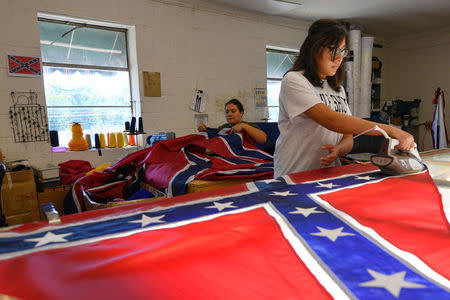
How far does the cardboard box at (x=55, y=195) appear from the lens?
9.56 ft

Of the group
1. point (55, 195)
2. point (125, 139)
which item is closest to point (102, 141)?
point (125, 139)

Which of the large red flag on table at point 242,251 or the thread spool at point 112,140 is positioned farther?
the thread spool at point 112,140

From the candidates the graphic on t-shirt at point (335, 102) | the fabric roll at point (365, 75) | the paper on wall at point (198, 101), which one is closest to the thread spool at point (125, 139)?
the paper on wall at point (198, 101)

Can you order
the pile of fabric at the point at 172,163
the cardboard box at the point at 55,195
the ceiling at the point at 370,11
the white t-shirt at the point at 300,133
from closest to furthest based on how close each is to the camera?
the white t-shirt at the point at 300,133
the pile of fabric at the point at 172,163
the cardboard box at the point at 55,195
the ceiling at the point at 370,11

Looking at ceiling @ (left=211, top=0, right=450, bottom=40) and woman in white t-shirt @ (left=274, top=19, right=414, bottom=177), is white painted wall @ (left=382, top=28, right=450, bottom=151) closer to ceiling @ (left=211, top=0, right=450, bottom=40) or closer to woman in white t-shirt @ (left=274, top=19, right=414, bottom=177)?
ceiling @ (left=211, top=0, right=450, bottom=40)

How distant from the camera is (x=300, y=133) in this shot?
4.75 feet

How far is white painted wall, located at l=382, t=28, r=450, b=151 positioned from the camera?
6707 mm

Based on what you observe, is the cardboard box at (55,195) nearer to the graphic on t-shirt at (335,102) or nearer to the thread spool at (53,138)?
the thread spool at (53,138)

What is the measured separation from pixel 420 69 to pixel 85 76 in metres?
7.13

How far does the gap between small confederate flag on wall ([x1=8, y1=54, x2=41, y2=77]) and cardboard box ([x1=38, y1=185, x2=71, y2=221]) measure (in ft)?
4.08

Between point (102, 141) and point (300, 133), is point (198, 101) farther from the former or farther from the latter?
point (300, 133)

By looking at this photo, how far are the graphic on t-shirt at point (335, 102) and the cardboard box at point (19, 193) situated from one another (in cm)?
271

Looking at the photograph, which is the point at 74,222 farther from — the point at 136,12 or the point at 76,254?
the point at 136,12

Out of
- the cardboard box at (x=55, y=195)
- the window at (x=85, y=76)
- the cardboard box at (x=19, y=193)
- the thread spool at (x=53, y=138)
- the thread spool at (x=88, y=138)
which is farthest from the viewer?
the thread spool at (x=88, y=138)
